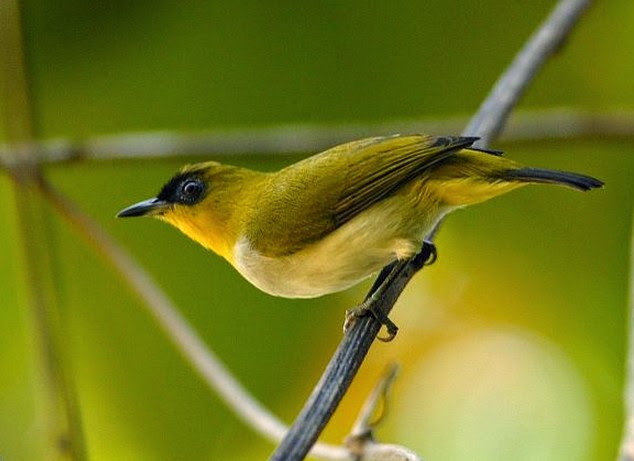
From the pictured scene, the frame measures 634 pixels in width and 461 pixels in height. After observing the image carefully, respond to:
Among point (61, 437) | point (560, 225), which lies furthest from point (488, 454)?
point (61, 437)

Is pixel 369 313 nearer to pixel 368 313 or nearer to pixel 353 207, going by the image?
pixel 368 313

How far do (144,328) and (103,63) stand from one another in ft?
3.18

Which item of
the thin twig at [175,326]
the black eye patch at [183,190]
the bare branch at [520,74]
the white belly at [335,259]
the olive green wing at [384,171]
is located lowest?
the thin twig at [175,326]

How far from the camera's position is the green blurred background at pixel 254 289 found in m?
3.85

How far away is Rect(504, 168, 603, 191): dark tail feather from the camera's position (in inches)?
105

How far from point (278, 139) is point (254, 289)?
68 cm

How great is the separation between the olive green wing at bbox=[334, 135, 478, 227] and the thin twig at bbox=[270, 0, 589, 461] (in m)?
0.13

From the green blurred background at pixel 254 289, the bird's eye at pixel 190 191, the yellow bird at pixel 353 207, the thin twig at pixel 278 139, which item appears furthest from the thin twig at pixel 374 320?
the green blurred background at pixel 254 289

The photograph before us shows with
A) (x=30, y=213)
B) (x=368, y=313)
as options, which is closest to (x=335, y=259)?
(x=368, y=313)

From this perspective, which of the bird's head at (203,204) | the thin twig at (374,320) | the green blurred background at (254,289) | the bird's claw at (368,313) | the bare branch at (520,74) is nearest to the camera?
the thin twig at (374,320)

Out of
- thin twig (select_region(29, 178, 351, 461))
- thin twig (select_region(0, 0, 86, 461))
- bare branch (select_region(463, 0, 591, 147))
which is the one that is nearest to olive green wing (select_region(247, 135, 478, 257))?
bare branch (select_region(463, 0, 591, 147))

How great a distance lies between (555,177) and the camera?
2.75m

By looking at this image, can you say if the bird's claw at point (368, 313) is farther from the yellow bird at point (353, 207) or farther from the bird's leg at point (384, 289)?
the yellow bird at point (353, 207)

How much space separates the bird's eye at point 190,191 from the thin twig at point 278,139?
0.63 feet
